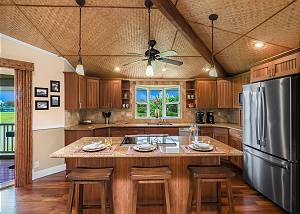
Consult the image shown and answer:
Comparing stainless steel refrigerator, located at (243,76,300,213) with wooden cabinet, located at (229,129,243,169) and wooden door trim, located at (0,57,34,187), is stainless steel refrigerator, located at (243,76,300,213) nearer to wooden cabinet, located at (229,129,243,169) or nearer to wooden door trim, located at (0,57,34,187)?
wooden cabinet, located at (229,129,243,169)

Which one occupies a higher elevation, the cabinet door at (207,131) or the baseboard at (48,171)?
the cabinet door at (207,131)

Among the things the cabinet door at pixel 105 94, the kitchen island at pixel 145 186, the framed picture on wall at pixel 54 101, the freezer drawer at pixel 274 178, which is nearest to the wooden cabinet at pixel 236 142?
the freezer drawer at pixel 274 178

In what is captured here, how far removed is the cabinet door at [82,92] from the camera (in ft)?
17.1

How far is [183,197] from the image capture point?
2814 mm

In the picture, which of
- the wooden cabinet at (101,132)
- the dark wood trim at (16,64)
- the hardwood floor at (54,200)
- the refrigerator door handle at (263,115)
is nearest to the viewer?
the hardwood floor at (54,200)

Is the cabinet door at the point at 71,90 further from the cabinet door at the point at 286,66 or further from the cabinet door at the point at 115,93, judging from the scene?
the cabinet door at the point at 286,66

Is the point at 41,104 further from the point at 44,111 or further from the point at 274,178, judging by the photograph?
the point at 274,178

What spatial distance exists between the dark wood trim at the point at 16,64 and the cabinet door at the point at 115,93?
224 cm

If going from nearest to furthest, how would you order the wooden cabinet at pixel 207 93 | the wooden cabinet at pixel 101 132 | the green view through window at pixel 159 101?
the wooden cabinet at pixel 101 132, the wooden cabinet at pixel 207 93, the green view through window at pixel 159 101

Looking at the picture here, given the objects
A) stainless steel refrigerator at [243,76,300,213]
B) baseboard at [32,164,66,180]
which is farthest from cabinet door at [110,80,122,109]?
stainless steel refrigerator at [243,76,300,213]

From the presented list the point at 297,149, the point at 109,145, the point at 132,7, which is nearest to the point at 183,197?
the point at 109,145

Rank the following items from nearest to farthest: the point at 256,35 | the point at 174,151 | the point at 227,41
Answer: the point at 174,151, the point at 256,35, the point at 227,41

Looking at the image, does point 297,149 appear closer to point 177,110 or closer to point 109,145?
point 109,145

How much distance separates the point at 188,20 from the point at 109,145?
2.48 m
